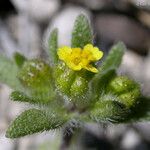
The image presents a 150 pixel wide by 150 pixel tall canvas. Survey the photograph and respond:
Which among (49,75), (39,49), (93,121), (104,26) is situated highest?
(104,26)

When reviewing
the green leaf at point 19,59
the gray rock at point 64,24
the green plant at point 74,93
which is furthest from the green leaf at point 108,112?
the gray rock at point 64,24

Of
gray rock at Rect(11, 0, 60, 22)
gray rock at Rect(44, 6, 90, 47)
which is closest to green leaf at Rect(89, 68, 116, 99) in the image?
gray rock at Rect(44, 6, 90, 47)

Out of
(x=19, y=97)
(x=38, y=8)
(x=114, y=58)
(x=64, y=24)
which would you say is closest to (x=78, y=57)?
(x=19, y=97)

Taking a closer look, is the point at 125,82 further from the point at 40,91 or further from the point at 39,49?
the point at 39,49

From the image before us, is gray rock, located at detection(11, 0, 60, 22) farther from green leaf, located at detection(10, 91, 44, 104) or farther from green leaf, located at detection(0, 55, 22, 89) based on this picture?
green leaf, located at detection(10, 91, 44, 104)

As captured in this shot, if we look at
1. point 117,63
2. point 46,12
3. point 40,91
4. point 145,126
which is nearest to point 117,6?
point 46,12

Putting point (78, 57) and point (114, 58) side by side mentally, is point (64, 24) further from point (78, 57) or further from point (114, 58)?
point (78, 57)
